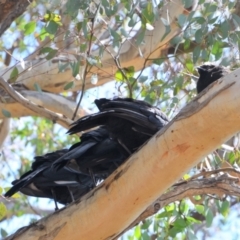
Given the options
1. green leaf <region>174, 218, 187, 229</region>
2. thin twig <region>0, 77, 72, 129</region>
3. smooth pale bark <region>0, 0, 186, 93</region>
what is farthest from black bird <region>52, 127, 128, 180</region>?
smooth pale bark <region>0, 0, 186, 93</region>

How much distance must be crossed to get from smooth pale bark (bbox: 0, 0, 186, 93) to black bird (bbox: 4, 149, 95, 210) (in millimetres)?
974

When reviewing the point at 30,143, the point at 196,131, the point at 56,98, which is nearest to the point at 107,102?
the point at 196,131

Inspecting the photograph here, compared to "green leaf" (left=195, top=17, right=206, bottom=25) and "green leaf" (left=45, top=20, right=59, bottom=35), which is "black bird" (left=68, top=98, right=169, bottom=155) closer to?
"green leaf" (left=45, top=20, right=59, bottom=35)

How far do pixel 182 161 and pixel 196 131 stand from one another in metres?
0.15

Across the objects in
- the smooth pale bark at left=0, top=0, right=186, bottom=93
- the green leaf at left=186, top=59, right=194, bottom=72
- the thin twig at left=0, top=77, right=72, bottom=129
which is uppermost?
the smooth pale bark at left=0, top=0, right=186, bottom=93

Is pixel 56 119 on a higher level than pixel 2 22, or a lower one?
lower

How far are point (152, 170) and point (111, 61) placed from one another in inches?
103

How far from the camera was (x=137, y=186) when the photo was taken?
8.33 ft

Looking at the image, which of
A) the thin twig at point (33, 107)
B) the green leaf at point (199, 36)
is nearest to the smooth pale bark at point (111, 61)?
the thin twig at point (33, 107)

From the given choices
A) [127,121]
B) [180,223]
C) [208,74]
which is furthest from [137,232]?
[208,74]

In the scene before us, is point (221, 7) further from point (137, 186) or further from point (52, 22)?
point (137, 186)

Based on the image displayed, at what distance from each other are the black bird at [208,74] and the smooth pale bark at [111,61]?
1043 mm

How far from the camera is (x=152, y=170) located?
248 cm

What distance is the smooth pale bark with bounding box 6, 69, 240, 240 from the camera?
89.7 inches
